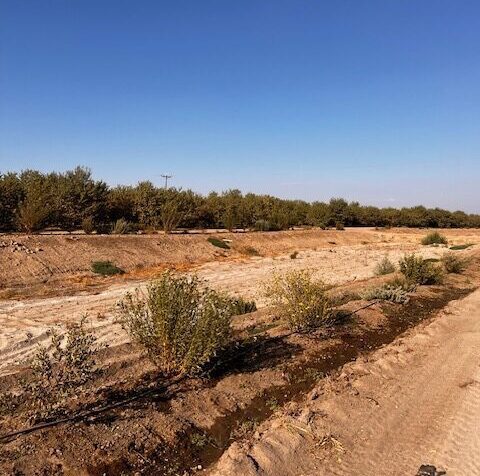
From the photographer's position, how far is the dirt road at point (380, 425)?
523cm

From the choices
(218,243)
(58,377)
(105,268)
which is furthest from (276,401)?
(218,243)

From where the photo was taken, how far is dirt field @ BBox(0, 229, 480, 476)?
5.22 m

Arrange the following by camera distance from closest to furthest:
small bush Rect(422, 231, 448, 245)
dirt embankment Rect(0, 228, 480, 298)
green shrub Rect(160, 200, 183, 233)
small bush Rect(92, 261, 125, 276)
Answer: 1. dirt embankment Rect(0, 228, 480, 298)
2. small bush Rect(92, 261, 125, 276)
3. green shrub Rect(160, 200, 183, 233)
4. small bush Rect(422, 231, 448, 245)

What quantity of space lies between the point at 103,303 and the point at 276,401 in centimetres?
807

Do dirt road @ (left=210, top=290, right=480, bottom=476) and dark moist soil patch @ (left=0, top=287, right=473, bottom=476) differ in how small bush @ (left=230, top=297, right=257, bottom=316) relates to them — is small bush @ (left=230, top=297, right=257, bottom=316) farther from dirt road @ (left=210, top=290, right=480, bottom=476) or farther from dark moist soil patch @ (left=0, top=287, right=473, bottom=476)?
dirt road @ (left=210, top=290, right=480, bottom=476)

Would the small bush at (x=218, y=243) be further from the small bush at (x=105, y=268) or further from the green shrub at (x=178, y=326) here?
the green shrub at (x=178, y=326)

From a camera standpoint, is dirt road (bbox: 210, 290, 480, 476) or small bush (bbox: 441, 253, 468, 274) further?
small bush (bbox: 441, 253, 468, 274)

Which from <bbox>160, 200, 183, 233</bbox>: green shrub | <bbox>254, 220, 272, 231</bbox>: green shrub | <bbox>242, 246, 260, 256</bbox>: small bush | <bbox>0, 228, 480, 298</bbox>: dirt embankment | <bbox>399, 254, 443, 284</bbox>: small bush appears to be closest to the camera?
<bbox>399, 254, 443, 284</bbox>: small bush

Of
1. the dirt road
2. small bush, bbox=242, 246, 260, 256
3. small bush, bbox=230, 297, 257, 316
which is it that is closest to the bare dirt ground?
small bush, bbox=242, 246, 260, 256

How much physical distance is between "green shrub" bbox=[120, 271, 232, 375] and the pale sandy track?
2.31 m

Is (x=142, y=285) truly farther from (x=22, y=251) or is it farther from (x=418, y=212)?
(x=418, y=212)

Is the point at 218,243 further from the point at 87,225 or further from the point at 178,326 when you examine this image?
the point at 178,326

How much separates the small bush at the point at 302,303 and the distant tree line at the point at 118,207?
665 inches

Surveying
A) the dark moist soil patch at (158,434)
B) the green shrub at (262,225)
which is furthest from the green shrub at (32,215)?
the green shrub at (262,225)
